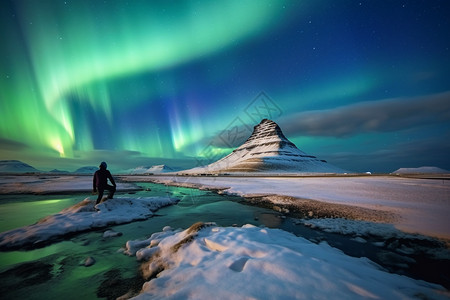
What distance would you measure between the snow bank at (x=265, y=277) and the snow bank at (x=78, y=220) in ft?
19.2

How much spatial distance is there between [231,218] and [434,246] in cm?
909

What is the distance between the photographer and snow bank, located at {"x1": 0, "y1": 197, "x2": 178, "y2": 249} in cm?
739

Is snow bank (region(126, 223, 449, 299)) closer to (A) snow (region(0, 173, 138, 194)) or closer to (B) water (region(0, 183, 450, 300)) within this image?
(B) water (region(0, 183, 450, 300))

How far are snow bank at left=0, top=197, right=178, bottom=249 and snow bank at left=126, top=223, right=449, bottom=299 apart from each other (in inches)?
230

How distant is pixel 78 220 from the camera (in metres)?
9.48

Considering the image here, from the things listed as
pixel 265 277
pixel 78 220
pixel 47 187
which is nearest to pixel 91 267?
pixel 78 220

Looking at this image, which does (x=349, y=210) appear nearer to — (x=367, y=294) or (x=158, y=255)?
(x=367, y=294)

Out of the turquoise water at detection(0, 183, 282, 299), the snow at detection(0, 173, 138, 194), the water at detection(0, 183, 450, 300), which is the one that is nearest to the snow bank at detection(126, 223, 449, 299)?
the water at detection(0, 183, 450, 300)

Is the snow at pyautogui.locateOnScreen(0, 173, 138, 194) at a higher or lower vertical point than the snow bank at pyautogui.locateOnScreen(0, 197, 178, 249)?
higher

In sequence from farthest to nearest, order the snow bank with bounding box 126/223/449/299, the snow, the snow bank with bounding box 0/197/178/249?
the snow
the snow bank with bounding box 0/197/178/249
the snow bank with bounding box 126/223/449/299

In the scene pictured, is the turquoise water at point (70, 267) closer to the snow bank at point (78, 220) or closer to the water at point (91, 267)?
the water at point (91, 267)

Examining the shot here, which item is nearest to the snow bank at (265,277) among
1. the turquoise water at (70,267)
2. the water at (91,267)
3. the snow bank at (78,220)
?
the water at (91,267)

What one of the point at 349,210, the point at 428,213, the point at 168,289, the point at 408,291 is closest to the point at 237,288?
the point at 168,289

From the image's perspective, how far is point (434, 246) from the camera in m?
6.89
